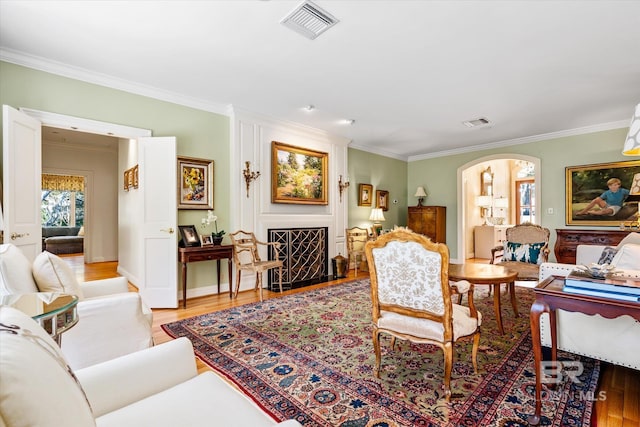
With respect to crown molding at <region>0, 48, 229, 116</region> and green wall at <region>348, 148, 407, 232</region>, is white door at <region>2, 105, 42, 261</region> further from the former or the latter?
green wall at <region>348, 148, 407, 232</region>

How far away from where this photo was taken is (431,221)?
7.26 meters

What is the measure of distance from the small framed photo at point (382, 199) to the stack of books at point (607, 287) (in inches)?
213

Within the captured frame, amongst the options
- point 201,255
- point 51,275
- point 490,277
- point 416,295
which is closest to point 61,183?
point 201,255

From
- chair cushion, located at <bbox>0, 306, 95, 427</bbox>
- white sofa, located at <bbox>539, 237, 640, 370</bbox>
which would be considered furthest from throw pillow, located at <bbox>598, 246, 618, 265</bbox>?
chair cushion, located at <bbox>0, 306, 95, 427</bbox>

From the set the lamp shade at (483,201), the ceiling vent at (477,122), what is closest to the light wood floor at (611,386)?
the ceiling vent at (477,122)

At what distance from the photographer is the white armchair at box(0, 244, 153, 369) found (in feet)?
5.86

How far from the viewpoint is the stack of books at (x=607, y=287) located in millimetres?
1549

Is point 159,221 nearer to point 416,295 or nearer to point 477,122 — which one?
point 416,295

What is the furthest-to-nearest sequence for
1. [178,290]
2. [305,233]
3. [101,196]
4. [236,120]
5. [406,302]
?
[101,196], [305,233], [236,120], [178,290], [406,302]

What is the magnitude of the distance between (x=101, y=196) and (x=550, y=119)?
9584 mm

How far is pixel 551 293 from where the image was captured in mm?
1718

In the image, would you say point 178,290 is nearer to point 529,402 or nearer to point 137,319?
point 137,319

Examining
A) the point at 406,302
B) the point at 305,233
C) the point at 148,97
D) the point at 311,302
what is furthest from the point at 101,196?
the point at 406,302

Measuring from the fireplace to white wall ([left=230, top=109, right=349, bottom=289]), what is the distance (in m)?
0.14
